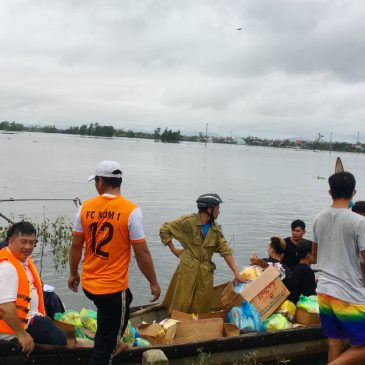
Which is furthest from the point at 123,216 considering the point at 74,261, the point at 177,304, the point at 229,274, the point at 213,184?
the point at 213,184

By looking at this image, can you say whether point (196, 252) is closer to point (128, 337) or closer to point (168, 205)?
point (128, 337)

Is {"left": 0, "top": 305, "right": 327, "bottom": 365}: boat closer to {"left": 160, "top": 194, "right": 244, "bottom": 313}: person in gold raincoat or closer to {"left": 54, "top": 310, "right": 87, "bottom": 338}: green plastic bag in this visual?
{"left": 54, "top": 310, "right": 87, "bottom": 338}: green plastic bag

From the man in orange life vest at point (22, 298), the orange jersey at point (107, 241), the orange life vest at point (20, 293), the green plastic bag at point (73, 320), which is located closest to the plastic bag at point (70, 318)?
the green plastic bag at point (73, 320)

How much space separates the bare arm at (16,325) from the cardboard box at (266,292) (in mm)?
3002

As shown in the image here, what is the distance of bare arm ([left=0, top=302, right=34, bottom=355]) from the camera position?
14.5ft

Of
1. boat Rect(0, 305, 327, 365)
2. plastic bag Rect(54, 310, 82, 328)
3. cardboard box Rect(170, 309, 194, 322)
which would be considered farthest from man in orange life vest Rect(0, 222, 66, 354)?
cardboard box Rect(170, 309, 194, 322)

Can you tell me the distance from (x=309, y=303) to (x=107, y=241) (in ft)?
12.4

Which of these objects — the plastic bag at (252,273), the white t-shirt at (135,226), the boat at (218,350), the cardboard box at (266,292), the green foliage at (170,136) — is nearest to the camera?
the white t-shirt at (135,226)

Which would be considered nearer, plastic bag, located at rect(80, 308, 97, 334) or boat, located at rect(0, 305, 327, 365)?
boat, located at rect(0, 305, 327, 365)

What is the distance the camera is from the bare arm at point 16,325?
4.42 m

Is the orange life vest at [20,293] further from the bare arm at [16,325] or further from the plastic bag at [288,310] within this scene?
the plastic bag at [288,310]

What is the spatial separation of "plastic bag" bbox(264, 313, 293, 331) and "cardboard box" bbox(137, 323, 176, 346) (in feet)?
4.85

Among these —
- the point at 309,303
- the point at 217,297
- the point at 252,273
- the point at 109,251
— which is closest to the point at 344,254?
the point at 109,251

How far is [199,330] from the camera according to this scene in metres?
6.15
